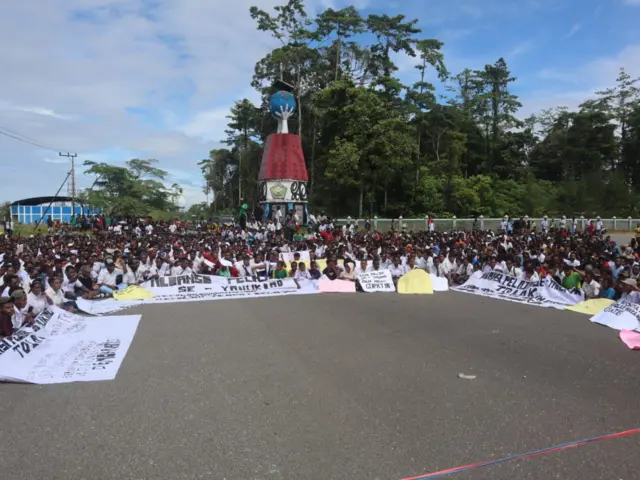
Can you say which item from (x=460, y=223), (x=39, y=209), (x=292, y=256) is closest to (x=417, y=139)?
(x=460, y=223)

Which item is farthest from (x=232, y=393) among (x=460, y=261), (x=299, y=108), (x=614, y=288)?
(x=299, y=108)

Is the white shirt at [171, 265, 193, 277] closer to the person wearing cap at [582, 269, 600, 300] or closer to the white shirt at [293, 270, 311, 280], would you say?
the white shirt at [293, 270, 311, 280]

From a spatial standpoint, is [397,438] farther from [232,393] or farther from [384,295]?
[384,295]

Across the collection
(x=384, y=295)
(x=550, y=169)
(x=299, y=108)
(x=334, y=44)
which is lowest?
(x=384, y=295)

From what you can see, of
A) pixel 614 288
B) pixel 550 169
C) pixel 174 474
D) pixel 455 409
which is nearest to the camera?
pixel 174 474

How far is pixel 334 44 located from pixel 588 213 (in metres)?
27.5

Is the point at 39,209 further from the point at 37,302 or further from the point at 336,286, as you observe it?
the point at 37,302

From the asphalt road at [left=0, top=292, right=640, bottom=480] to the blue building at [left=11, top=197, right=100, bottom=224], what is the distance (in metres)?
57.6

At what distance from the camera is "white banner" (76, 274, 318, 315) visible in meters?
12.1

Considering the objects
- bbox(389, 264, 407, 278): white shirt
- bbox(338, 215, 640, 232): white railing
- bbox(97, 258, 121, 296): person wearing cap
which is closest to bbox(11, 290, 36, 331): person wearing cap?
bbox(97, 258, 121, 296): person wearing cap

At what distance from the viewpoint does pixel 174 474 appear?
374 cm

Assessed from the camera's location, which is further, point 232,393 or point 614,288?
point 614,288

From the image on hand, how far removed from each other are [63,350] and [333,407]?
4223 millimetres

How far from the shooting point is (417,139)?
4841 cm
